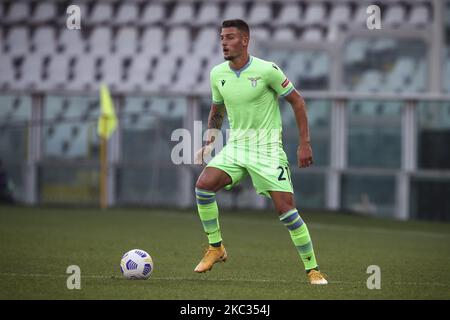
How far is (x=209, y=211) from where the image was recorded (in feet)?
27.6

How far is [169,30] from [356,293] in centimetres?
1732

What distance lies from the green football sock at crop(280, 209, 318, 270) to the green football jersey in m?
0.59

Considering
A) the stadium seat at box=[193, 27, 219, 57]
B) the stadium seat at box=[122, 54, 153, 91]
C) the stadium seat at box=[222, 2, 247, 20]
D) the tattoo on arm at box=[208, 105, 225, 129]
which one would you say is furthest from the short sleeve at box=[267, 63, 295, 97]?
the stadium seat at box=[222, 2, 247, 20]

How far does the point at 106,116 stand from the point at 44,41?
6.06 metres

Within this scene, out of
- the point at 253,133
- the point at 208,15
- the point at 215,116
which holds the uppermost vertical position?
the point at 208,15

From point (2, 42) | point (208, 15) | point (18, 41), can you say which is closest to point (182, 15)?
point (208, 15)

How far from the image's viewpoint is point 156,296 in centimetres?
693

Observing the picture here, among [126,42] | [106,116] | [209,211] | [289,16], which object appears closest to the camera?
[209,211]

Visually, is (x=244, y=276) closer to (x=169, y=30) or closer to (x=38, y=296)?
(x=38, y=296)

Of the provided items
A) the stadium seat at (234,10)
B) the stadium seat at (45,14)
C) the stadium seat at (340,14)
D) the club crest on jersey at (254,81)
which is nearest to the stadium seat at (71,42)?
the stadium seat at (45,14)

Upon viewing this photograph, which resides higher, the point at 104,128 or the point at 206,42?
the point at 206,42

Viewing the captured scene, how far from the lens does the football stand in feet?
26.3

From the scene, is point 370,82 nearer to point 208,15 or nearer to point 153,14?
point 208,15
